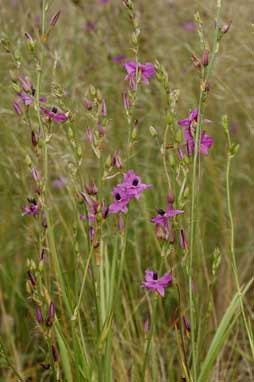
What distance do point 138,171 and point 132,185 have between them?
1.00m

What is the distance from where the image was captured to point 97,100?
133 centimetres

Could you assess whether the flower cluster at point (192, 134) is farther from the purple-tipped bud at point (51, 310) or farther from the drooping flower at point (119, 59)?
the drooping flower at point (119, 59)

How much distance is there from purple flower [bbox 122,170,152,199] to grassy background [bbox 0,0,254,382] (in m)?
0.11

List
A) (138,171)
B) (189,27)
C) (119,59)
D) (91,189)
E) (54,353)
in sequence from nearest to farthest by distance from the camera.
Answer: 1. (91,189)
2. (54,353)
3. (138,171)
4. (119,59)
5. (189,27)

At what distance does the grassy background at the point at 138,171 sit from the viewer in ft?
6.12

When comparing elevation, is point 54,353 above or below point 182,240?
below

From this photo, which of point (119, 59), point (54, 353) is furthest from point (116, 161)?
point (119, 59)

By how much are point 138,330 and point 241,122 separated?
1.52 m

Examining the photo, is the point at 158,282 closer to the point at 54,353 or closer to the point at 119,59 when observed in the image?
the point at 54,353

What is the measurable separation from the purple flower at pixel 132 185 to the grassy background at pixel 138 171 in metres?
0.11

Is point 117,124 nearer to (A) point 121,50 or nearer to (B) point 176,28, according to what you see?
(A) point 121,50

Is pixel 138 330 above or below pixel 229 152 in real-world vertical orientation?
below

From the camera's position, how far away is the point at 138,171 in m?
2.35

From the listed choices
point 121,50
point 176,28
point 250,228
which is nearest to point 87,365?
point 250,228
